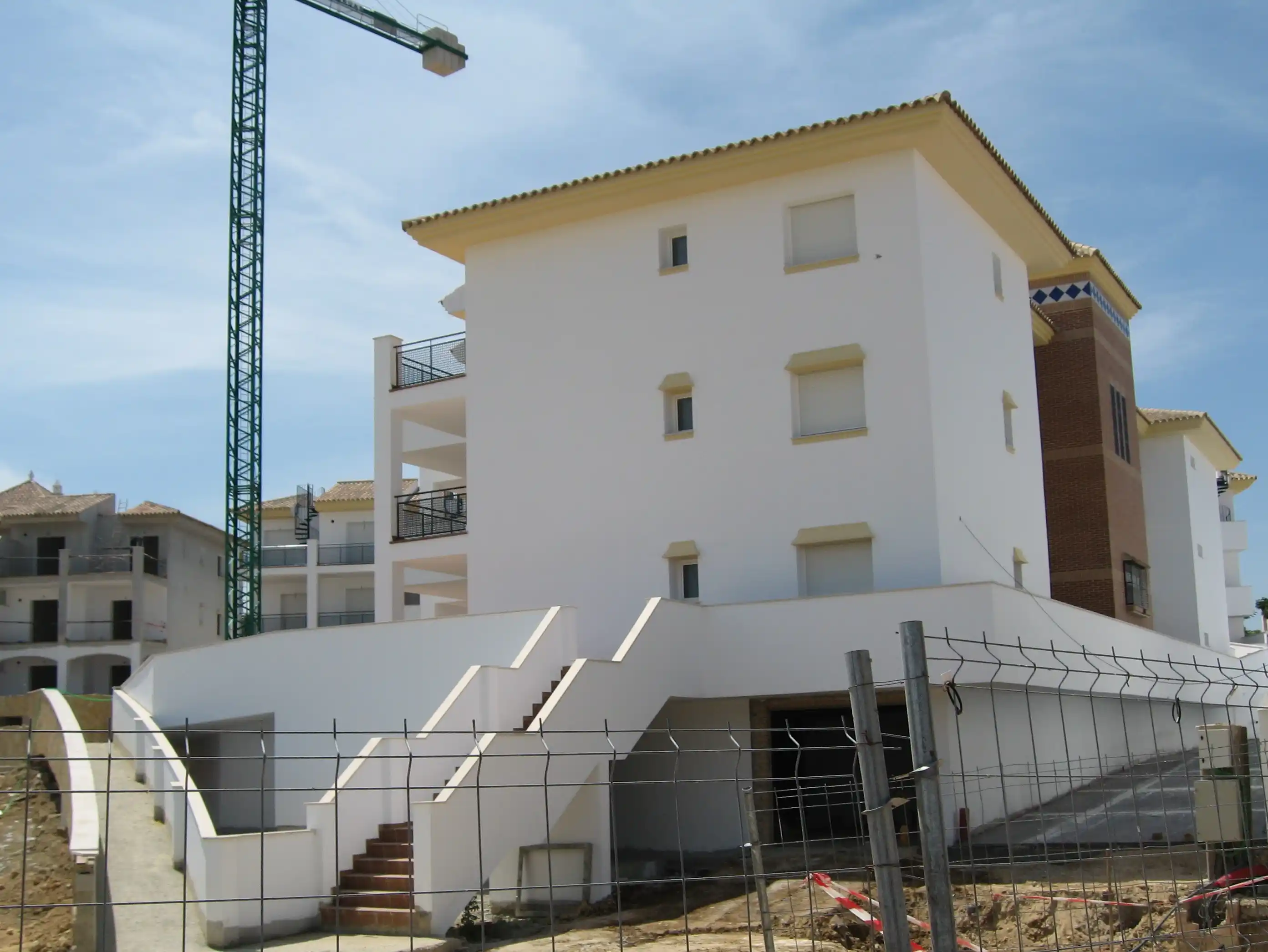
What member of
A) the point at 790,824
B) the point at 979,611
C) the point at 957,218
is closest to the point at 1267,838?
the point at 979,611

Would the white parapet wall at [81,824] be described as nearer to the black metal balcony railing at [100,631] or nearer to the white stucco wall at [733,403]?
the white stucco wall at [733,403]

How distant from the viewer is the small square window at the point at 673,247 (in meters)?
24.3

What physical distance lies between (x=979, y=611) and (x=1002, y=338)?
773 cm

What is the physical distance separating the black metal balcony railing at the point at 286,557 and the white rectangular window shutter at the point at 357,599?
91.4 inches

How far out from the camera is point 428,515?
28.3m

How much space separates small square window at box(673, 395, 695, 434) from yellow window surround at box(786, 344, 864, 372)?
1.90 meters

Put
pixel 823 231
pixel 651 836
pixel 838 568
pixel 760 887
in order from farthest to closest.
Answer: pixel 823 231 → pixel 651 836 → pixel 838 568 → pixel 760 887

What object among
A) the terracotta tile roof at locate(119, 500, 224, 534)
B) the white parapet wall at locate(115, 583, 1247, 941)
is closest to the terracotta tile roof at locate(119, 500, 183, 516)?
the terracotta tile roof at locate(119, 500, 224, 534)

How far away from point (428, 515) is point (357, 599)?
109 ft

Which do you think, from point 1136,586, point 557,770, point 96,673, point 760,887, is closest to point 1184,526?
point 1136,586

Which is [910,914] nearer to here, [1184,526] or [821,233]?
[821,233]

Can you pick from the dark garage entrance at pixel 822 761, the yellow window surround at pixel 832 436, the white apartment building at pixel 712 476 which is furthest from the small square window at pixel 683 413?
the dark garage entrance at pixel 822 761

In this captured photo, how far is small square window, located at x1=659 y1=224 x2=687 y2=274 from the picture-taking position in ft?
79.8

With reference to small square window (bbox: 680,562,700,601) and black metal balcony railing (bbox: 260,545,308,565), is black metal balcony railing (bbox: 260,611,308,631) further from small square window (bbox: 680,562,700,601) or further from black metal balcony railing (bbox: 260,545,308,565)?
small square window (bbox: 680,562,700,601)
